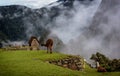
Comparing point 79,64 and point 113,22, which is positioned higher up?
point 113,22

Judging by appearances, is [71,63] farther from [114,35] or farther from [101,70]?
[114,35]

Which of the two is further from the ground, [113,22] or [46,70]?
[113,22]

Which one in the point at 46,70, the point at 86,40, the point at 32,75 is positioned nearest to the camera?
the point at 32,75

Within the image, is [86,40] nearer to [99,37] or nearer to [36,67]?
[99,37]

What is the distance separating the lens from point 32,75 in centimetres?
2203

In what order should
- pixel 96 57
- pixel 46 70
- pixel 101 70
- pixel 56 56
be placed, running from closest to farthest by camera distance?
pixel 46 70 < pixel 101 70 < pixel 56 56 < pixel 96 57

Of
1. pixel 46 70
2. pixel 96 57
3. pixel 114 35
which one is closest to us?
pixel 46 70

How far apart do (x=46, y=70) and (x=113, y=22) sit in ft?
553

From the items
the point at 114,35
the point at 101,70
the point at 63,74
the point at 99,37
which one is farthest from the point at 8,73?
the point at 99,37

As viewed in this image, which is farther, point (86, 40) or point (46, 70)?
point (86, 40)

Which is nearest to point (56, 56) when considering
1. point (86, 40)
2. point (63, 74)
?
point (63, 74)

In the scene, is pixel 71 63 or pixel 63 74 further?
pixel 71 63

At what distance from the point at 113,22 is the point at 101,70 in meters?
164

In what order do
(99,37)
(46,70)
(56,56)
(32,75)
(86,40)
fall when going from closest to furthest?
(32,75) < (46,70) < (56,56) < (99,37) < (86,40)
